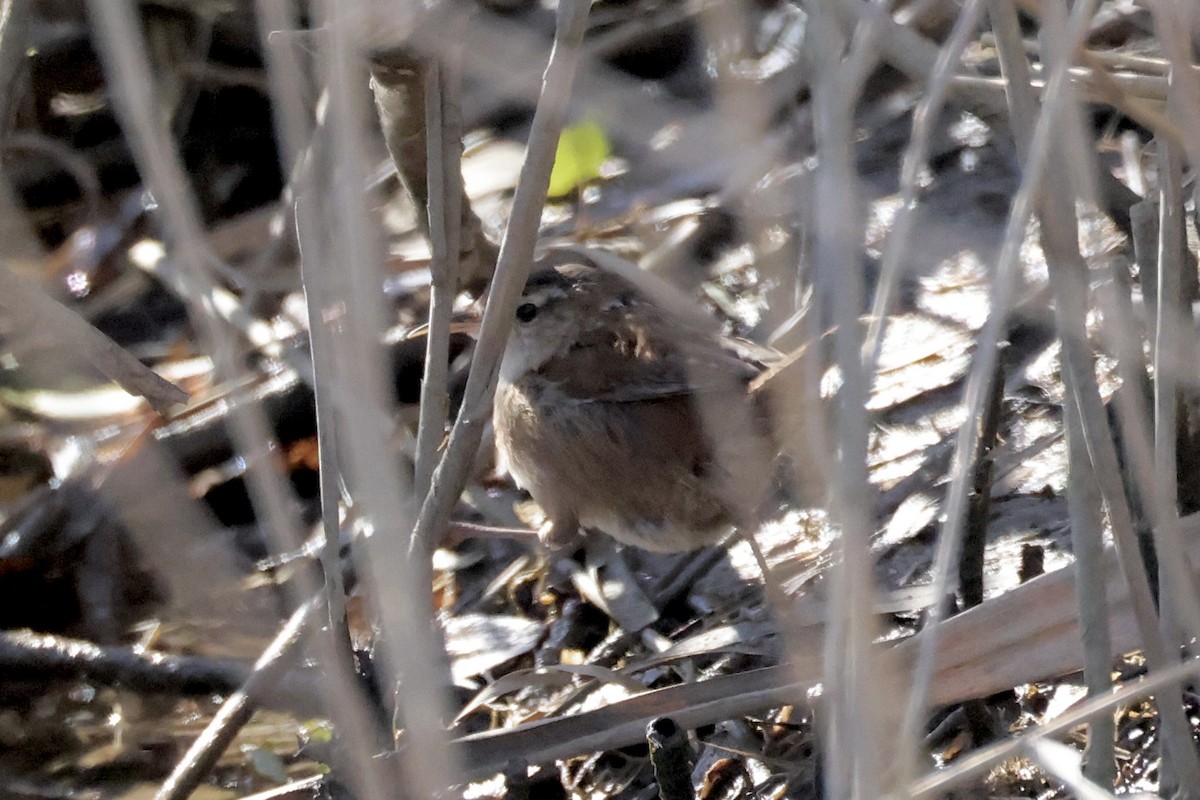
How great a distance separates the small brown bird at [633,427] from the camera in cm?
334

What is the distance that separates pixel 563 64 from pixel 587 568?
1917mm

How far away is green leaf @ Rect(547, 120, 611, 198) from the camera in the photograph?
4.16 m

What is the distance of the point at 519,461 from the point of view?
3.63 m

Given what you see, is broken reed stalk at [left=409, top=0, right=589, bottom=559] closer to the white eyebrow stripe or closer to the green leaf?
the white eyebrow stripe

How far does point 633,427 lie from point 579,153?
3.60 ft

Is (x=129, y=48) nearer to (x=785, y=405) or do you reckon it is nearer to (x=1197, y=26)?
(x=785, y=405)

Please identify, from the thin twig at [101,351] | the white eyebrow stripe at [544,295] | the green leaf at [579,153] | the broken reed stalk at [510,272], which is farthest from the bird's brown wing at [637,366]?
the thin twig at [101,351]

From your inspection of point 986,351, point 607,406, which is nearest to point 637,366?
point 607,406

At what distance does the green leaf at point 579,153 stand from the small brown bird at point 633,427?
64 centimetres

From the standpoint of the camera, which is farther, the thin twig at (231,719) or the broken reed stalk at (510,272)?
the thin twig at (231,719)

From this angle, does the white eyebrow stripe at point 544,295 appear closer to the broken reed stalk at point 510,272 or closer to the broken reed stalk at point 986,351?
the broken reed stalk at point 510,272

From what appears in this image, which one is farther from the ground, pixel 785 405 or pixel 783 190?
pixel 783 190

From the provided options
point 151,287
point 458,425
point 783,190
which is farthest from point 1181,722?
point 151,287

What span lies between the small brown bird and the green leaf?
639 millimetres
